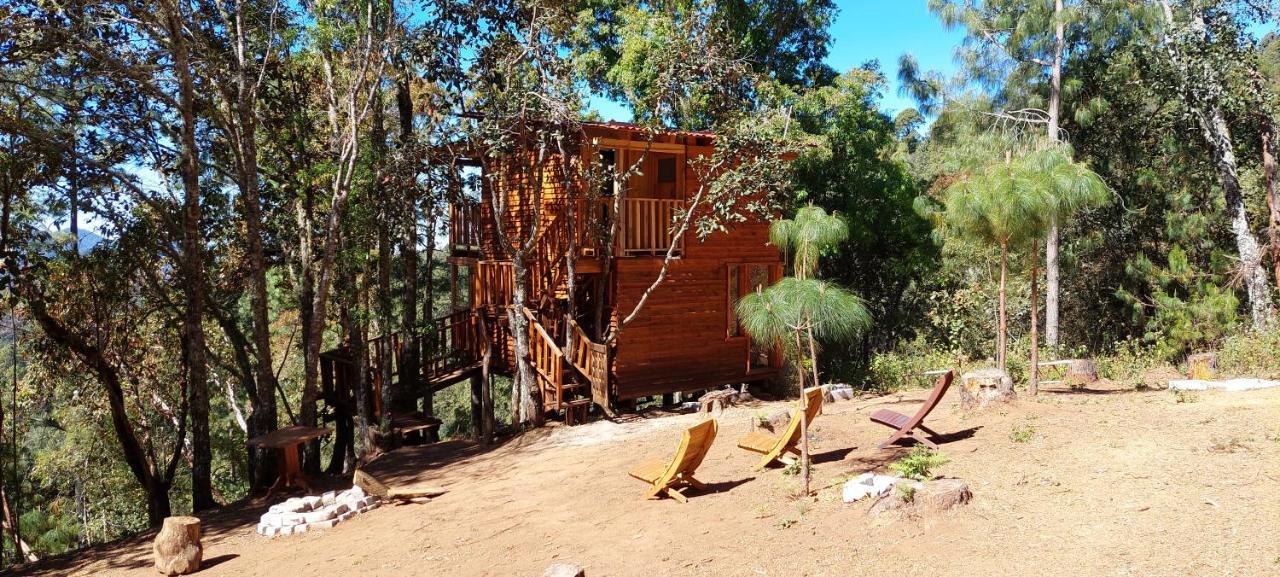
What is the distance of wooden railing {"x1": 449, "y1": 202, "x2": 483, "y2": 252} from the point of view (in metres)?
15.2

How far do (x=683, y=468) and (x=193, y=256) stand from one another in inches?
356

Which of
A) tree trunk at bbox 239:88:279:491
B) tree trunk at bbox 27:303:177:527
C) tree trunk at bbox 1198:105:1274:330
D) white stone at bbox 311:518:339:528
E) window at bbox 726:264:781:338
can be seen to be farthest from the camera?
tree trunk at bbox 1198:105:1274:330

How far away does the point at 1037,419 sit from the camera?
8.91 meters

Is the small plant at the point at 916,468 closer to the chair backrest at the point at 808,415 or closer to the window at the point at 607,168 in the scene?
the chair backrest at the point at 808,415

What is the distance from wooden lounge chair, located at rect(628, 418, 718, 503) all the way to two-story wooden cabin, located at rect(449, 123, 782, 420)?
5.59 m

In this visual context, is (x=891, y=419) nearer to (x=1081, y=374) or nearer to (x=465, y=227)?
(x=1081, y=374)

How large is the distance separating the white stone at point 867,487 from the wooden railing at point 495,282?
32.2 ft

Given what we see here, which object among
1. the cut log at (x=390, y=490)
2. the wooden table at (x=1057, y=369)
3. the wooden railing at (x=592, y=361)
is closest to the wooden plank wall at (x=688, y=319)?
the wooden railing at (x=592, y=361)

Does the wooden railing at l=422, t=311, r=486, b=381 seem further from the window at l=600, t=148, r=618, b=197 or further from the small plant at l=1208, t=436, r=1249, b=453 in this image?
the small plant at l=1208, t=436, r=1249, b=453

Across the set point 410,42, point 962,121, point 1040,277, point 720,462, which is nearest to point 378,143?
point 410,42

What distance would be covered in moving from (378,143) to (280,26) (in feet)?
8.15

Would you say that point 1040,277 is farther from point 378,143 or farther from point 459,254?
point 378,143

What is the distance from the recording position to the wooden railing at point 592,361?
13750mm

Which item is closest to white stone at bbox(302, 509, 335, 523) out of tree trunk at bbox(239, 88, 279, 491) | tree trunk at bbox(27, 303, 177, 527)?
tree trunk at bbox(239, 88, 279, 491)
